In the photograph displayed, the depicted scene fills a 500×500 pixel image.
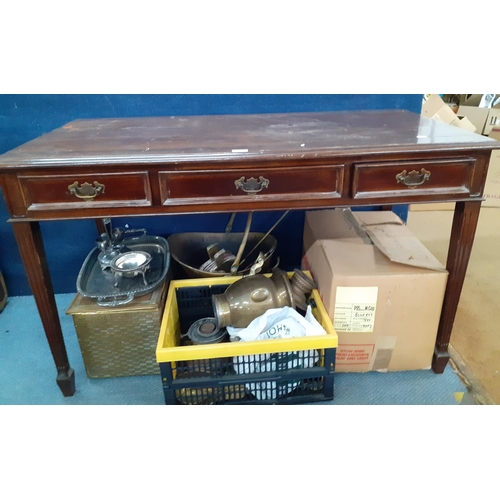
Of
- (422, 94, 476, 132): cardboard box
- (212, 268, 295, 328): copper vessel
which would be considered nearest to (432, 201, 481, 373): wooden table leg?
(212, 268, 295, 328): copper vessel

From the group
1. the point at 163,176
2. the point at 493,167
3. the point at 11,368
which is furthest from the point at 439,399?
the point at 493,167

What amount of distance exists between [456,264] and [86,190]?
106cm

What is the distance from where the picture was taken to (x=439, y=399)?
1.29 m

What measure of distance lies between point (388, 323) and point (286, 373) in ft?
1.21

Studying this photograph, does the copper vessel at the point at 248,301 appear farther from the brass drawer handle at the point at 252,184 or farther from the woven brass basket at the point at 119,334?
the brass drawer handle at the point at 252,184

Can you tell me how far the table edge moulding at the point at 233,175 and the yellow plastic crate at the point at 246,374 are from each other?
39cm

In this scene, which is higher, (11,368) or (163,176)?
(163,176)

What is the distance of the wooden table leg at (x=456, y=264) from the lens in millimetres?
1145

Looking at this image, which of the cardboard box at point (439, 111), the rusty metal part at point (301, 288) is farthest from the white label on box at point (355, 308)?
the cardboard box at point (439, 111)

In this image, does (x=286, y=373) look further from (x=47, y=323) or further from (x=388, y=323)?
(x=47, y=323)

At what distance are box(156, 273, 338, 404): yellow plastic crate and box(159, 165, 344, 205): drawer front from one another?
0.41 metres

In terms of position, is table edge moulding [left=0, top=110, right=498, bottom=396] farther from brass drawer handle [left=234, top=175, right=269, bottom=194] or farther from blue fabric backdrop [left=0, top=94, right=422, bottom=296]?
blue fabric backdrop [left=0, top=94, right=422, bottom=296]

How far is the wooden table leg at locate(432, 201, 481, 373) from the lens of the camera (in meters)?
1.14

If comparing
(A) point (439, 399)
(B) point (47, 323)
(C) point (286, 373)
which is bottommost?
(A) point (439, 399)
